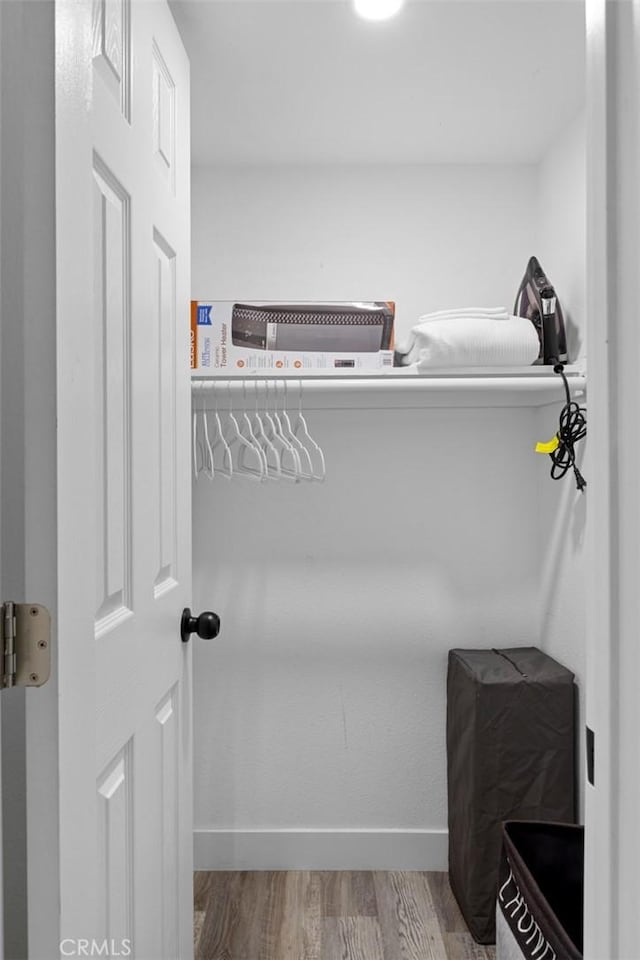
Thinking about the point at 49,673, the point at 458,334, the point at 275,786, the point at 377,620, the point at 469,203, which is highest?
the point at 469,203

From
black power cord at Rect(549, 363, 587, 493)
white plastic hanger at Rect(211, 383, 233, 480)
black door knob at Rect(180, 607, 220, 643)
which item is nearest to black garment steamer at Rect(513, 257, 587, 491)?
black power cord at Rect(549, 363, 587, 493)

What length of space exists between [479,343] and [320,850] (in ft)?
5.90

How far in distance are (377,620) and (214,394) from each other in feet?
3.27

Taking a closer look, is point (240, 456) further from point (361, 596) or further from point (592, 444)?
point (592, 444)

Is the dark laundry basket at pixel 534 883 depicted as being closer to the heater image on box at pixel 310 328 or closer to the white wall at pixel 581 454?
the white wall at pixel 581 454

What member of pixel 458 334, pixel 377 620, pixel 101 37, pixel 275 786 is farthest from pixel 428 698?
pixel 101 37

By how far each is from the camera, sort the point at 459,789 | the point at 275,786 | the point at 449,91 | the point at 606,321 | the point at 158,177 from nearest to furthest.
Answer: the point at 606,321, the point at 158,177, the point at 449,91, the point at 459,789, the point at 275,786

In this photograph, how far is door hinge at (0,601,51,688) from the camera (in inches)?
30.5

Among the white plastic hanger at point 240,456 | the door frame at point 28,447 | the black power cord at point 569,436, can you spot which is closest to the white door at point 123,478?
the door frame at point 28,447

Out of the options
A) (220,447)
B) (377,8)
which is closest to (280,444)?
(220,447)

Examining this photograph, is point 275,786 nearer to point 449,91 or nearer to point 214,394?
point 214,394

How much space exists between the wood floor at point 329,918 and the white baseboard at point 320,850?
38 mm

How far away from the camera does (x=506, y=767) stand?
2100 mm

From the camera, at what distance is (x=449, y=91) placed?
2.05 metres
